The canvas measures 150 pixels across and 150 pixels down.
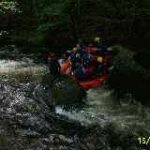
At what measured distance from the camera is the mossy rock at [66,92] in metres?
14.8

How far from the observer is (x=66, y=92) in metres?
A: 15.0

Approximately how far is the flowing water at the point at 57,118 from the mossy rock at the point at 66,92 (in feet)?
0.86

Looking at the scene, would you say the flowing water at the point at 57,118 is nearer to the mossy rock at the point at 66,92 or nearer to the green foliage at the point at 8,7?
the mossy rock at the point at 66,92

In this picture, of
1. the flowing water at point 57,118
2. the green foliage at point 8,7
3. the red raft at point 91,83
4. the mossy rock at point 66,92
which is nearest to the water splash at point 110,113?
the flowing water at point 57,118

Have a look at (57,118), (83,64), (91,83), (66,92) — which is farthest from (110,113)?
(83,64)

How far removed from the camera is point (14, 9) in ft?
102

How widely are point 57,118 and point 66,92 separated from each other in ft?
4.41

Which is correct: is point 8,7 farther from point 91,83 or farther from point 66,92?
point 66,92

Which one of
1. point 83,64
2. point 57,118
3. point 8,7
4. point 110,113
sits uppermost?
point 83,64

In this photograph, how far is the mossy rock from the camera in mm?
14828

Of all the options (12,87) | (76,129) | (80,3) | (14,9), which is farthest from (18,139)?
(14,9)

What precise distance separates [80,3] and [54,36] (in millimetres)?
2437

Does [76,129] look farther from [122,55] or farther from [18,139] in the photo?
[122,55]

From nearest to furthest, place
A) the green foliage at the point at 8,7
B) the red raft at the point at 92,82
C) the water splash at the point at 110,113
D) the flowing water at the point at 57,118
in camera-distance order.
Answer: the flowing water at the point at 57,118, the water splash at the point at 110,113, the red raft at the point at 92,82, the green foliage at the point at 8,7
